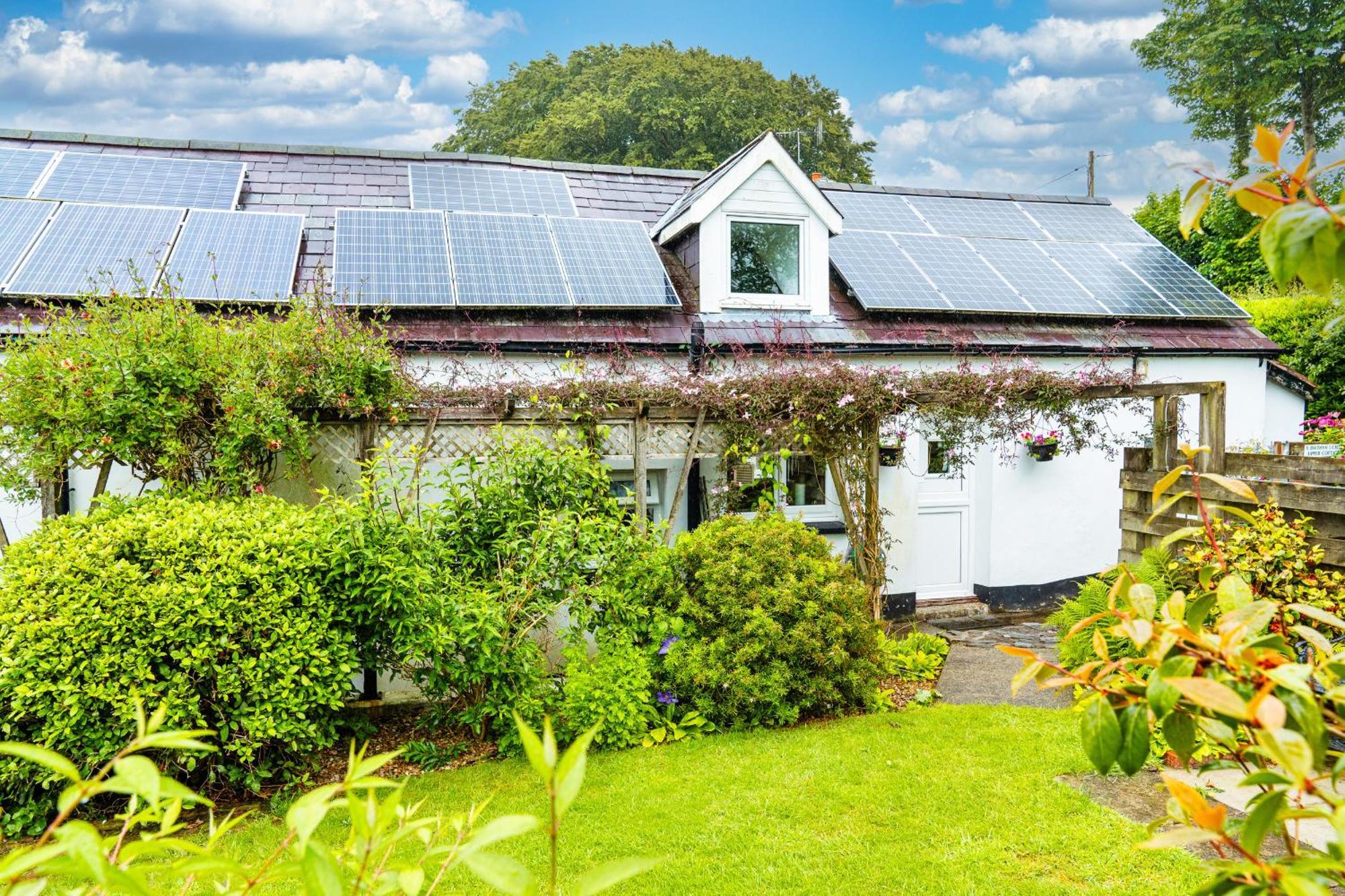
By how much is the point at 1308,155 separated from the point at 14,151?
12.7 metres

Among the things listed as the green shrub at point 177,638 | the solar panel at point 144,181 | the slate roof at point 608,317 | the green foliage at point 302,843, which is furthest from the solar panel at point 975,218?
the green foliage at point 302,843

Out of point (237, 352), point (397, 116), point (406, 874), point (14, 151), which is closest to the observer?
point (406, 874)

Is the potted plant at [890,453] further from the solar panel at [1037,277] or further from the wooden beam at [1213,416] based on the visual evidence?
the solar panel at [1037,277]

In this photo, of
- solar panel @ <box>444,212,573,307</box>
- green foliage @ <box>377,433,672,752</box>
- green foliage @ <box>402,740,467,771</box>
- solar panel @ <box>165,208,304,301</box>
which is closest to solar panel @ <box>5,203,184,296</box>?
solar panel @ <box>165,208,304,301</box>

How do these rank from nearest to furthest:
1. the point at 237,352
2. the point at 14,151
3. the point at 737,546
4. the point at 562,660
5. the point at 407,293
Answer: the point at 237,352 → the point at 737,546 → the point at 562,660 → the point at 407,293 → the point at 14,151

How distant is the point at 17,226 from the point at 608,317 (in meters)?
5.97

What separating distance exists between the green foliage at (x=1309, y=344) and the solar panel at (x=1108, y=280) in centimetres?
372

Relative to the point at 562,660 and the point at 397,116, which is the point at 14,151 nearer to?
the point at 562,660

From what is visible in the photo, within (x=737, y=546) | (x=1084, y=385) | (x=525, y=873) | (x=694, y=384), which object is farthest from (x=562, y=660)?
(x=525, y=873)

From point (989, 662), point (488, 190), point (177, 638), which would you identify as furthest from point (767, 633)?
point (488, 190)

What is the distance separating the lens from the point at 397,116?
26.6m

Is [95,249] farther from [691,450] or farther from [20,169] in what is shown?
[691,450]

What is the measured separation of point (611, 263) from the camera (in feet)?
31.9

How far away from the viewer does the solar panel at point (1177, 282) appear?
11125 millimetres
